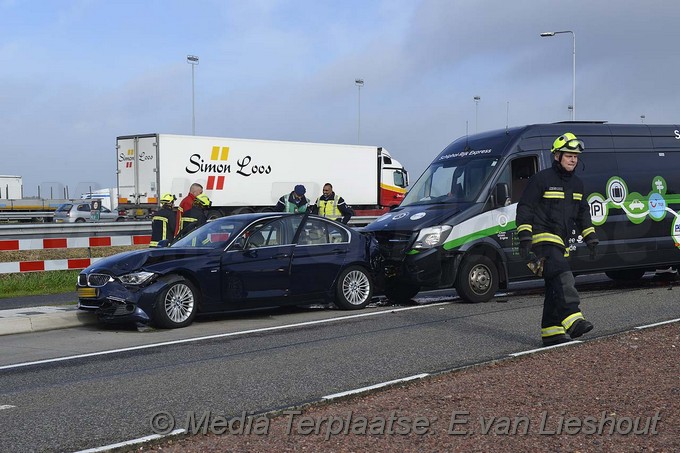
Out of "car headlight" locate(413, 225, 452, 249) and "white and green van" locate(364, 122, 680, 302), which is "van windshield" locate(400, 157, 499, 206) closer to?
"white and green van" locate(364, 122, 680, 302)

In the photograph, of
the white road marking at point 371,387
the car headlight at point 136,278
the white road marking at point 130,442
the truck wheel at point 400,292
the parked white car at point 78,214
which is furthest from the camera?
the parked white car at point 78,214

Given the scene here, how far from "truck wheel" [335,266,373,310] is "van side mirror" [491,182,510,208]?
7.16 ft

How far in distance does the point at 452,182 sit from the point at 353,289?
7.92ft

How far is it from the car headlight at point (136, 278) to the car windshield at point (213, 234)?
109cm

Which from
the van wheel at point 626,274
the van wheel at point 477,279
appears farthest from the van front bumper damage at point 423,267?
the van wheel at point 626,274

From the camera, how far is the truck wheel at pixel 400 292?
13672 mm

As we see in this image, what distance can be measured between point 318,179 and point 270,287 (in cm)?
2911

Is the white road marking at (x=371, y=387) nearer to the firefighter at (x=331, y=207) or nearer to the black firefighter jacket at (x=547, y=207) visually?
the black firefighter jacket at (x=547, y=207)

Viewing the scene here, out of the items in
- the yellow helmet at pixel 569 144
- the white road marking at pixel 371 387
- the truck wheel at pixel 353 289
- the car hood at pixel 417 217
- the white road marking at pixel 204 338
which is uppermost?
the yellow helmet at pixel 569 144

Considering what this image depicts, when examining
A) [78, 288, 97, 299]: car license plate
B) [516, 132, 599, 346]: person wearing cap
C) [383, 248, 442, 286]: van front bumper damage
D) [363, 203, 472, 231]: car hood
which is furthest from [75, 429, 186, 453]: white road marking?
[363, 203, 472, 231]: car hood

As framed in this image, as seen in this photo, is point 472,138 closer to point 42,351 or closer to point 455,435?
point 42,351

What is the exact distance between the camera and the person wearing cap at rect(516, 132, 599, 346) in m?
8.81

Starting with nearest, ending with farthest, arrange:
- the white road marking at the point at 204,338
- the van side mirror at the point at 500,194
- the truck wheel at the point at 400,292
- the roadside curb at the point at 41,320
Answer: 1. the white road marking at the point at 204,338
2. the roadside curb at the point at 41,320
3. the van side mirror at the point at 500,194
4. the truck wheel at the point at 400,292

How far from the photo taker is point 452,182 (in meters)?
14.0
